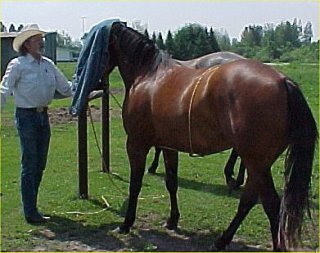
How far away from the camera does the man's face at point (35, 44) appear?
217 inches

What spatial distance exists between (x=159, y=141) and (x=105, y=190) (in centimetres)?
195

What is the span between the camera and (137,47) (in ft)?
18.7

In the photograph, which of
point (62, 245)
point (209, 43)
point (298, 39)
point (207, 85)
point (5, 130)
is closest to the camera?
point (207, 85)

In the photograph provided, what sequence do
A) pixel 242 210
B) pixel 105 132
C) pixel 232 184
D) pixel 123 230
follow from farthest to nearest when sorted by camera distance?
pixel 105 132, pixel 232 184, pixel 123 230, pixel 242 210

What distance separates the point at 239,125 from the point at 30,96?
198 cm

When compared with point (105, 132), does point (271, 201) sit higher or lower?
higher

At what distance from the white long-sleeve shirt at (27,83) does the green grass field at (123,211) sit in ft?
3.69

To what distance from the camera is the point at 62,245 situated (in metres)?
5.10

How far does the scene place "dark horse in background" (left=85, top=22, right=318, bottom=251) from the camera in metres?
4.43

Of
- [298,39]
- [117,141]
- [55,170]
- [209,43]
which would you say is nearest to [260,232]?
[55,170]

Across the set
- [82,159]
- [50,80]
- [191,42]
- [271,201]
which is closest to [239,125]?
[271,201]

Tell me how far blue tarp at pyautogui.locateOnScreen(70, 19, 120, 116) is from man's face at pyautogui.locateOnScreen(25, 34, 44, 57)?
39 centimetres

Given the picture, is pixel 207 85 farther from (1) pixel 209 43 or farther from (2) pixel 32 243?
(1) pixel 209 43

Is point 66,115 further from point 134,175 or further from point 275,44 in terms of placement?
point 275,44
